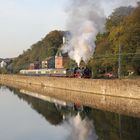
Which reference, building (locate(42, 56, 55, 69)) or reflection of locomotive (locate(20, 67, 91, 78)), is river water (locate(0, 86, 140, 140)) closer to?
reflection of locomotive (locate(20, 67, 91, 78))

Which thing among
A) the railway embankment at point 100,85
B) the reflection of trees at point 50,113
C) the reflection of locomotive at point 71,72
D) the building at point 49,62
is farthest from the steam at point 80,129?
the building at point 49,62

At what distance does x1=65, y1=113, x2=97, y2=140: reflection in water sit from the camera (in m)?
22.6

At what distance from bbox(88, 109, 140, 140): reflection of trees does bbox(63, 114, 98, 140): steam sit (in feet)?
1.16

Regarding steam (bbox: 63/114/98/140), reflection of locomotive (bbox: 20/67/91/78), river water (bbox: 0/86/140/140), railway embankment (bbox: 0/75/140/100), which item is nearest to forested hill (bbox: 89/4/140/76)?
reflection of locomotive (bbox: 20/67/91/78)

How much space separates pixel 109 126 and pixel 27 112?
11349mm

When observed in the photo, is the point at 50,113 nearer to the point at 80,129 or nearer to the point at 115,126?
the point at 80,129

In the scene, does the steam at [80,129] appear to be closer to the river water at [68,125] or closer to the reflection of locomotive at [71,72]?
the river water at [68,125]

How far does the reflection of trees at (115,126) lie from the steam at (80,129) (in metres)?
0.35

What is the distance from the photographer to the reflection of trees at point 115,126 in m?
22.1

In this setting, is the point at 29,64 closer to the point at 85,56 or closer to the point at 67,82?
the point at 85,56

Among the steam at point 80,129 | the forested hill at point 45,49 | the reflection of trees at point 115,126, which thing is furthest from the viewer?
the forested hill at point 45,49

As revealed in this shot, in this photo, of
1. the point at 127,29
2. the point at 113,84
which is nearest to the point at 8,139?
the point at 113,84

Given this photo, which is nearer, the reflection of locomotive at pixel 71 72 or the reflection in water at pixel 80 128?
the reflection in water at pixel 80 128

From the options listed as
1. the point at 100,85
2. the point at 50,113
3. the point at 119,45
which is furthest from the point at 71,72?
the point at 50,113
